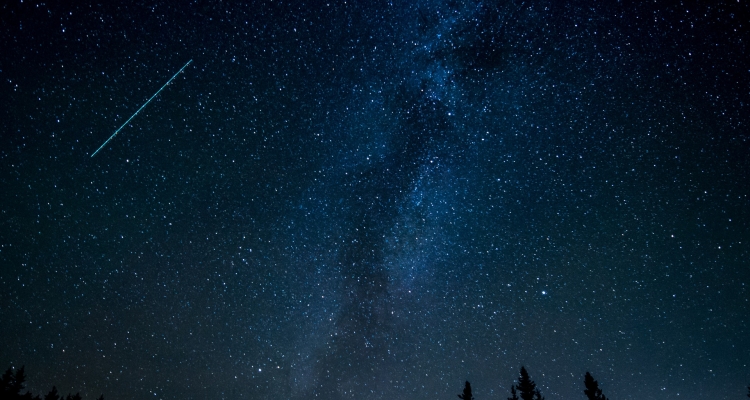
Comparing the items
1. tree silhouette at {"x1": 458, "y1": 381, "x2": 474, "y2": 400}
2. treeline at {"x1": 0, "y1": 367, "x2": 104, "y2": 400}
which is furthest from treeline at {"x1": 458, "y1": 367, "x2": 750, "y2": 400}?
treeline at {"x1": 0, "y1": 367, "x2": 104, "y2": 400}

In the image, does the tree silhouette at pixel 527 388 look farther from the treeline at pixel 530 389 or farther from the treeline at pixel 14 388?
the treeline at pixel 14 388

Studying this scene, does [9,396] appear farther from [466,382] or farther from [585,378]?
[585,378]

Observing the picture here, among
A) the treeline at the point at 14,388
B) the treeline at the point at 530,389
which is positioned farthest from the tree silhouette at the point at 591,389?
the treeline at the point at 14,388

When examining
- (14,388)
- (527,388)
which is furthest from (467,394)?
(14,388)

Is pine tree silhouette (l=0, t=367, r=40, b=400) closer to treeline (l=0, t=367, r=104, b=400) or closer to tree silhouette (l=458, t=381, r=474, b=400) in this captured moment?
treeline (l=0, t=367, r=104, b=400)

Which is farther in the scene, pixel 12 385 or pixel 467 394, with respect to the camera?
pixel 12 385

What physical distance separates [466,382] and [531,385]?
8.31 feet

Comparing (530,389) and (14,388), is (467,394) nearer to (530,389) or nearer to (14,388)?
(530,389)

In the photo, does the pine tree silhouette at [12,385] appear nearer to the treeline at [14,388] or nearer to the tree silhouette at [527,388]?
the treeline at [14,388]

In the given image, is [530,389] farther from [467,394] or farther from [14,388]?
[14,388]

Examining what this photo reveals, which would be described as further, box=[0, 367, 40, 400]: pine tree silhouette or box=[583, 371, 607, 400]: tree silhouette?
box=[0, 367, 40, 400]: pine tree silhouette

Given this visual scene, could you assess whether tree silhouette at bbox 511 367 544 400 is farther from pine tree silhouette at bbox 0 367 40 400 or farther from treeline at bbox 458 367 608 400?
pine tree silhouette at bbox 0 367 40 400

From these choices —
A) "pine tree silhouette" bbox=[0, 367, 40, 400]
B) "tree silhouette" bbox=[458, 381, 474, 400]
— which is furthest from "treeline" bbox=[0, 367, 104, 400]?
"tree silhouette" bbox=[458, 381, 474, 400]

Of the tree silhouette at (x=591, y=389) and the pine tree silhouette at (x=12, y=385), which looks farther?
the pine tree silhouette at (x=12, y=385)
